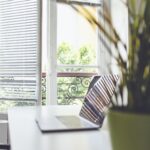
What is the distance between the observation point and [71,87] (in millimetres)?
3746

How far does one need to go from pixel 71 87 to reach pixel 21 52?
28.8 inches

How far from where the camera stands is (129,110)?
29.3 inches

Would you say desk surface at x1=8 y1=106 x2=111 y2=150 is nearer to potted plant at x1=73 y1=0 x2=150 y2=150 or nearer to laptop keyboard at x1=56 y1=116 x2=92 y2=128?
laptop keyboard at x1=56 y1=116 x2=92 y2=128

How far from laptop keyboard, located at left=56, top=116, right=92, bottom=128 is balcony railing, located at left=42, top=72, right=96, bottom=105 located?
1900mm

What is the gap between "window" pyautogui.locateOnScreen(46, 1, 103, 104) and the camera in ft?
11.7

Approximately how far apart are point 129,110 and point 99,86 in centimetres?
94

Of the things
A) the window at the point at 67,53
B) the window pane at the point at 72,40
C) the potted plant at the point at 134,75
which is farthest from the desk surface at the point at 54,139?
the window pane at the point at 72,40

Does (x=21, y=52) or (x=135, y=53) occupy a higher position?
(x=21, y=52)

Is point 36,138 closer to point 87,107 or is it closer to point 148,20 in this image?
point 87,107

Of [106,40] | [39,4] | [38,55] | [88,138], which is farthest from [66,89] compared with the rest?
[106,40]

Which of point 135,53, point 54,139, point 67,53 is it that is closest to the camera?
point 135,53

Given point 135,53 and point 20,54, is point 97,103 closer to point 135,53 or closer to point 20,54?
point 135,53

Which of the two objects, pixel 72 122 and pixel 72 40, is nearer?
pixel 72 122

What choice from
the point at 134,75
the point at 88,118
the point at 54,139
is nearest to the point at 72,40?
the point at 88,118
